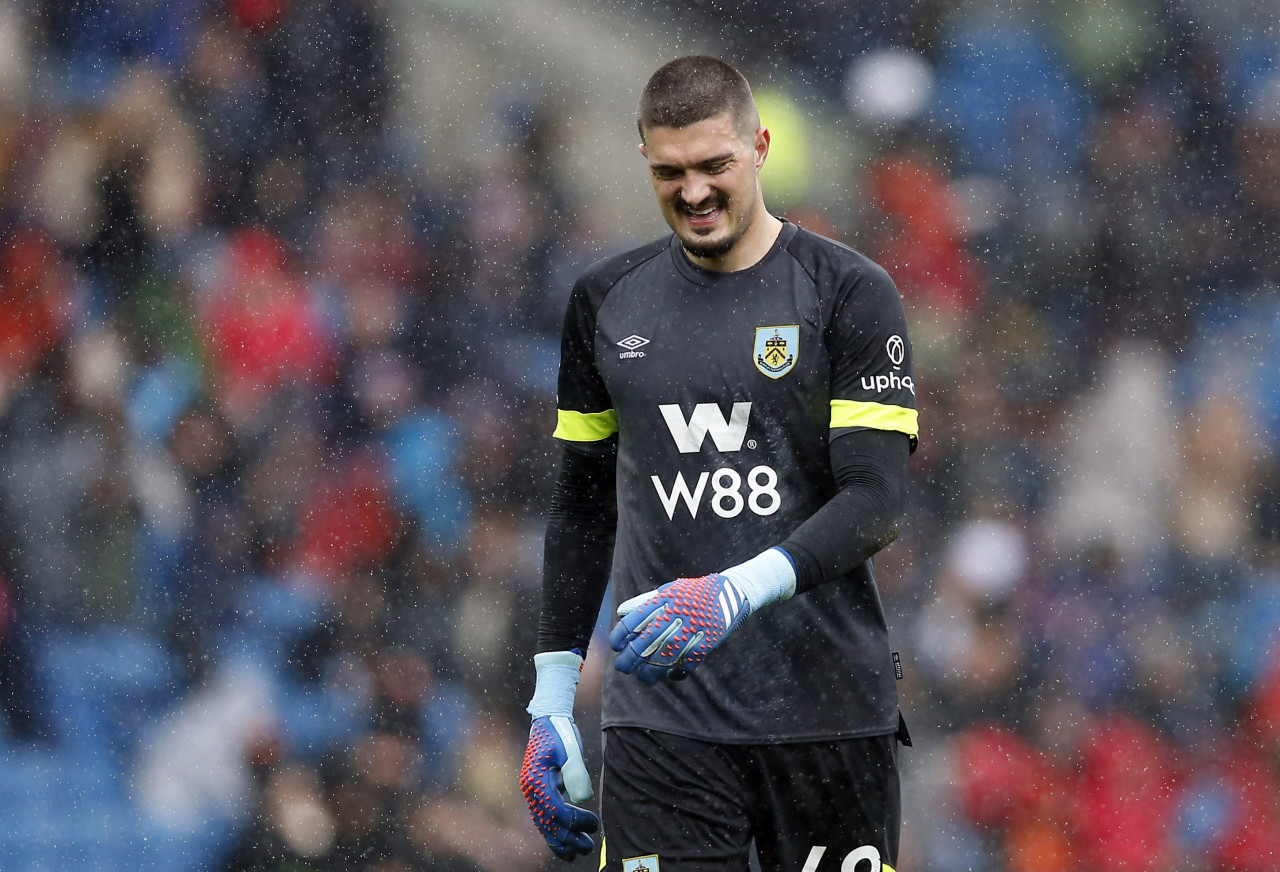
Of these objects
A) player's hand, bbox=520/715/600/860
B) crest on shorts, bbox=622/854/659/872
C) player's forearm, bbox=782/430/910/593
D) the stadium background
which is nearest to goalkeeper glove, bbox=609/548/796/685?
player's forearm, bbox=782/430/910/593

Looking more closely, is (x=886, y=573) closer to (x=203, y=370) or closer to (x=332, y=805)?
(x=332, y=805)

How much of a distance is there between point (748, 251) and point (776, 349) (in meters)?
0.20

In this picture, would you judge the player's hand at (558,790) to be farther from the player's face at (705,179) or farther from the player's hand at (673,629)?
the player's face at (705,179)

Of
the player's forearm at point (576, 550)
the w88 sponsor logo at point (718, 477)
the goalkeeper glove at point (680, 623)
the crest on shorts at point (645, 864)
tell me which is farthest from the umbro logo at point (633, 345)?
the crest on shorts at point (645, 864)

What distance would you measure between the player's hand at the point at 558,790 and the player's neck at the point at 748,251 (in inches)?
34.8

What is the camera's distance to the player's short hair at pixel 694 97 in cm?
251

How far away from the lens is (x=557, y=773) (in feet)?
8.87

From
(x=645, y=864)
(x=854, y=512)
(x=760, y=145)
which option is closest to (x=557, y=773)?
(x=645, y=864)

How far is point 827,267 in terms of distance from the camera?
2619 mm

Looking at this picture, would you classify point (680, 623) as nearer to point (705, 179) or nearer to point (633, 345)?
point (633, 345)

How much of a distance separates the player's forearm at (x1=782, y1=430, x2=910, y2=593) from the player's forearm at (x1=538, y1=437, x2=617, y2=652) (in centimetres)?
55

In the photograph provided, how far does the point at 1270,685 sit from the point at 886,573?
4.32ft

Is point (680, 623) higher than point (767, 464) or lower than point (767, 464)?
lower

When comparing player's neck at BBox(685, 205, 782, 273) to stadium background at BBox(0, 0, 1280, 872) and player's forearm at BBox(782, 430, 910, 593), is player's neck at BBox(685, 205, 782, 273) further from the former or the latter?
stadium background at BBox(0, 0, 1280, 872)
